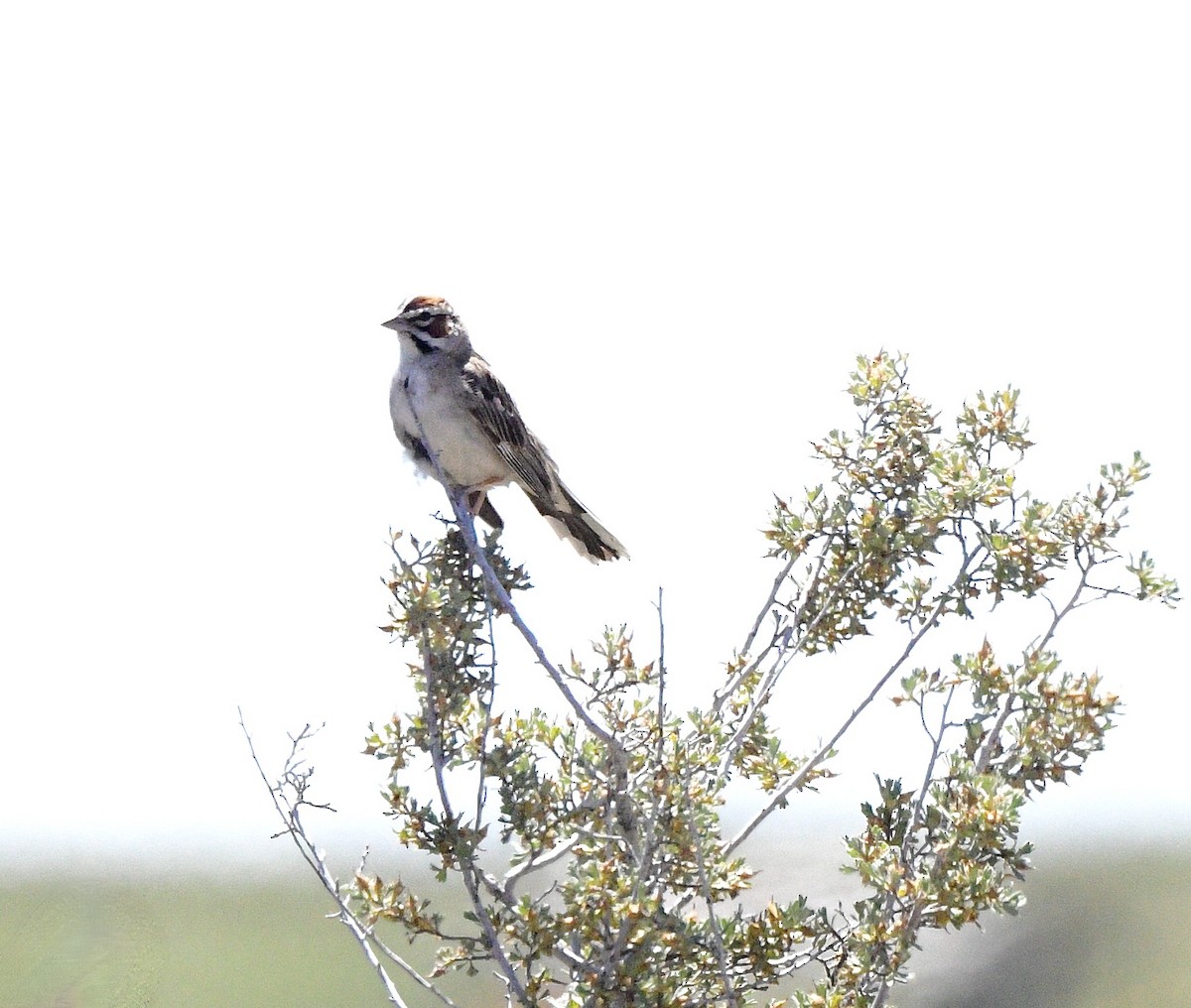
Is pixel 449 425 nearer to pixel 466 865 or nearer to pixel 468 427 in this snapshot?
pixel 468 427

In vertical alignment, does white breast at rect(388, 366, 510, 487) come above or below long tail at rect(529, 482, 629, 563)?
above

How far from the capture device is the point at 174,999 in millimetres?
10383

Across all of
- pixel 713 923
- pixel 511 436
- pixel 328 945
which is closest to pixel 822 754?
pixel 713 923

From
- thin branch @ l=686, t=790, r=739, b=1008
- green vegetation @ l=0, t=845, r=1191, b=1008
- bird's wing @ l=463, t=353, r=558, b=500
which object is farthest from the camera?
bird's wing @ l=463, t=353, r=558, b=500

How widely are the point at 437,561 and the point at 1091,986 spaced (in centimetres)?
808

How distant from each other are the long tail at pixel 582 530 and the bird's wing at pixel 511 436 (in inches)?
2.7

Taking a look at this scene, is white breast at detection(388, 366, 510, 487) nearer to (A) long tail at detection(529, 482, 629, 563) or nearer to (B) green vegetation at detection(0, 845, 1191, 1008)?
(A) long tail at detection(529, 482, 629, 563)

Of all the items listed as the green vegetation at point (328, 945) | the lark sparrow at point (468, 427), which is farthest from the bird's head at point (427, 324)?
the green vegetation at point (328, 945)

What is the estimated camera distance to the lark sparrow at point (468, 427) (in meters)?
6.82

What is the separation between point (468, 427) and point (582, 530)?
70 cm

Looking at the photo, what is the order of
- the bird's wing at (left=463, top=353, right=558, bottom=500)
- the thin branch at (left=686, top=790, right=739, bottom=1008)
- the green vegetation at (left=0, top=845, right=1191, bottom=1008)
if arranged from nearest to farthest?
1. the thin branch at (left=686, top=790, right=739, bottom=1008)
2. the green vegetation at (left=0, top=845, right=1191, bottom=1008)
3. the bird's wing at (left=463, top=353, right=558, bottom=500)

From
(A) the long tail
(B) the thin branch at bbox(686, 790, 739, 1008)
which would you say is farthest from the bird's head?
(B) the thin branch at bbox(686, 790, 739, 1008)

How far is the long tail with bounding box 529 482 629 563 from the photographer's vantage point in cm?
679

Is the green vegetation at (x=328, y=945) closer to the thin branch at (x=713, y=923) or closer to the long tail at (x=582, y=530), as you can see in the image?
the long tail at (x=582, y=530)
